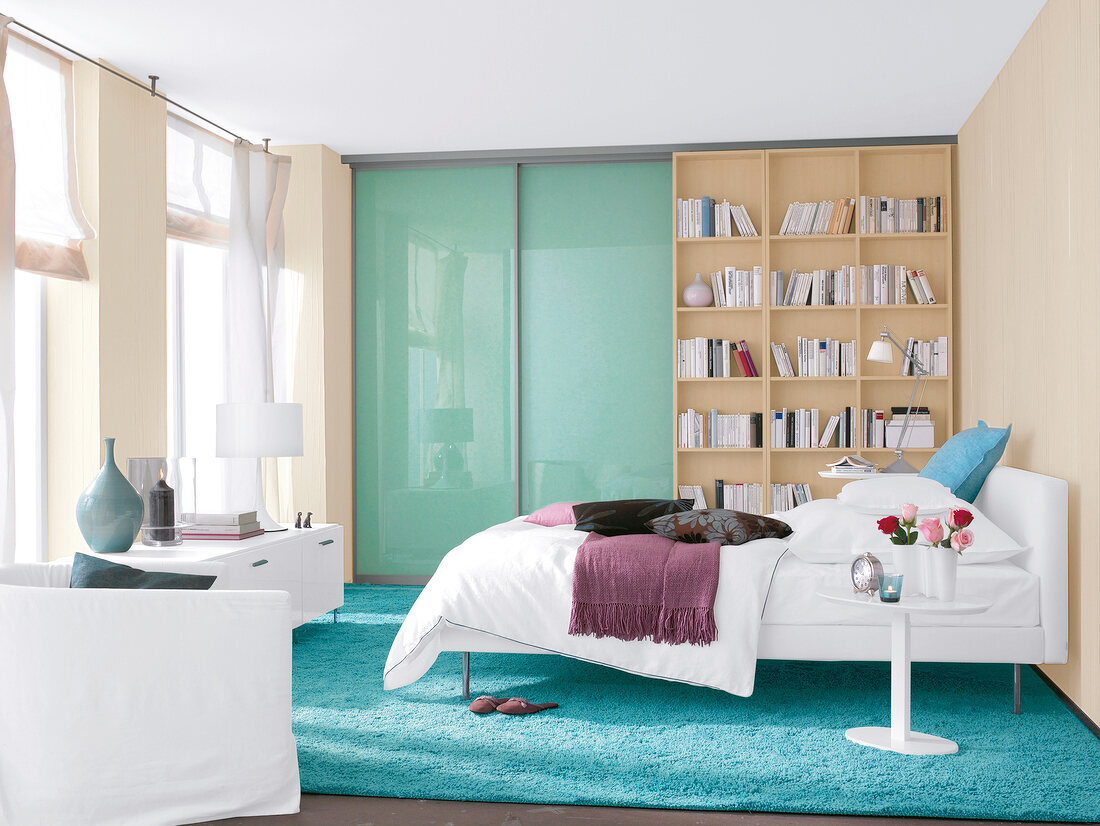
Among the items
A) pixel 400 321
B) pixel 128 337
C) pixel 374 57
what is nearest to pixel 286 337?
pixel 400 321

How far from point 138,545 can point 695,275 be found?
3505mm

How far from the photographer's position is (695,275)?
575 cm

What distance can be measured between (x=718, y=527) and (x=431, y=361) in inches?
112

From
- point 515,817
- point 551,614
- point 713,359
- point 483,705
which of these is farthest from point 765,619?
point 713,359

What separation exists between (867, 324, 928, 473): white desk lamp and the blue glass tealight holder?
2.43 meters

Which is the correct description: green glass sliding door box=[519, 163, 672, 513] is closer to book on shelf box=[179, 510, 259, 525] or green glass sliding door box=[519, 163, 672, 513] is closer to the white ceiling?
the white ceiling

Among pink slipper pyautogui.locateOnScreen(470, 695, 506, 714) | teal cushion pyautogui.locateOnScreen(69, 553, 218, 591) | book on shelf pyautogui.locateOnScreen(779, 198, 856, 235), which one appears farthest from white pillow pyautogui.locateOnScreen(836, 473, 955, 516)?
teal cushion pyautogui.locateOnScreen(69, 553, 218, 591)

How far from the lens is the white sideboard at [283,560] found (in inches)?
141

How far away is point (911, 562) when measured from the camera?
9.75 feet

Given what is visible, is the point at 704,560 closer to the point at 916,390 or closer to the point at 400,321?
the point at 916,390

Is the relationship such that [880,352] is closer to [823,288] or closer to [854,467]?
[823,288]

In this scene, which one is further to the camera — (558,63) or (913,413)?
(913,413)

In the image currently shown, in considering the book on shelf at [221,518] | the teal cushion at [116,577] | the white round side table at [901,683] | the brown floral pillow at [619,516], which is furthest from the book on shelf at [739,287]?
the teal cushion at [116,577]

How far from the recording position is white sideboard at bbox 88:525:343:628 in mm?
3578
